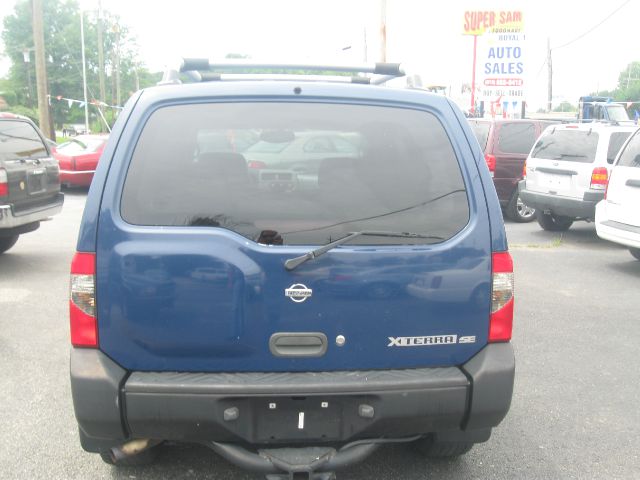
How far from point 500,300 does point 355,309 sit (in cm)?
63

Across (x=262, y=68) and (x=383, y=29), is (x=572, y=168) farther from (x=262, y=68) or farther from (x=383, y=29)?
(x=383, y=29)

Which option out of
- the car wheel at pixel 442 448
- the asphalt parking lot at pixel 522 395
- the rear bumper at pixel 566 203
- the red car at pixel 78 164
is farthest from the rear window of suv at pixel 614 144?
the red car at pixel 78 164

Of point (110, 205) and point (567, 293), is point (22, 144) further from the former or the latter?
point (567, 293)

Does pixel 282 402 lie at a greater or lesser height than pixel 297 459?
greater

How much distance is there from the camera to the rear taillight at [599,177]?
9500mm

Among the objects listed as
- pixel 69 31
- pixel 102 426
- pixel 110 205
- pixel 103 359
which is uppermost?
pixel 69 31

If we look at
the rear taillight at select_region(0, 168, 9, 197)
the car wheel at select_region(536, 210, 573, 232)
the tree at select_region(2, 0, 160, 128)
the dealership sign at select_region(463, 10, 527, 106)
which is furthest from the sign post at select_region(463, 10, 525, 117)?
the tree at select_region(2, 0, 160, 128)

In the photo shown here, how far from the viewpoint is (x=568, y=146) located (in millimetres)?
10102

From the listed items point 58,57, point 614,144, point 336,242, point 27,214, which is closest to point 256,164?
point 336,242

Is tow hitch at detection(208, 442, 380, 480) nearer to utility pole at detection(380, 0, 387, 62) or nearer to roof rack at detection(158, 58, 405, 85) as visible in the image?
roof rack at detection(158, 58, 405, 85)

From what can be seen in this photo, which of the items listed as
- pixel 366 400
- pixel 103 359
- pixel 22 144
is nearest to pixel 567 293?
pixel 366 400

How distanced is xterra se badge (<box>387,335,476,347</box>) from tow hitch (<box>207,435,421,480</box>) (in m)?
0.43

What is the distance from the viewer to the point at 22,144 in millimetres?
7957

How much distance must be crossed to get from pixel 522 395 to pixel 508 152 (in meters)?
8.55
